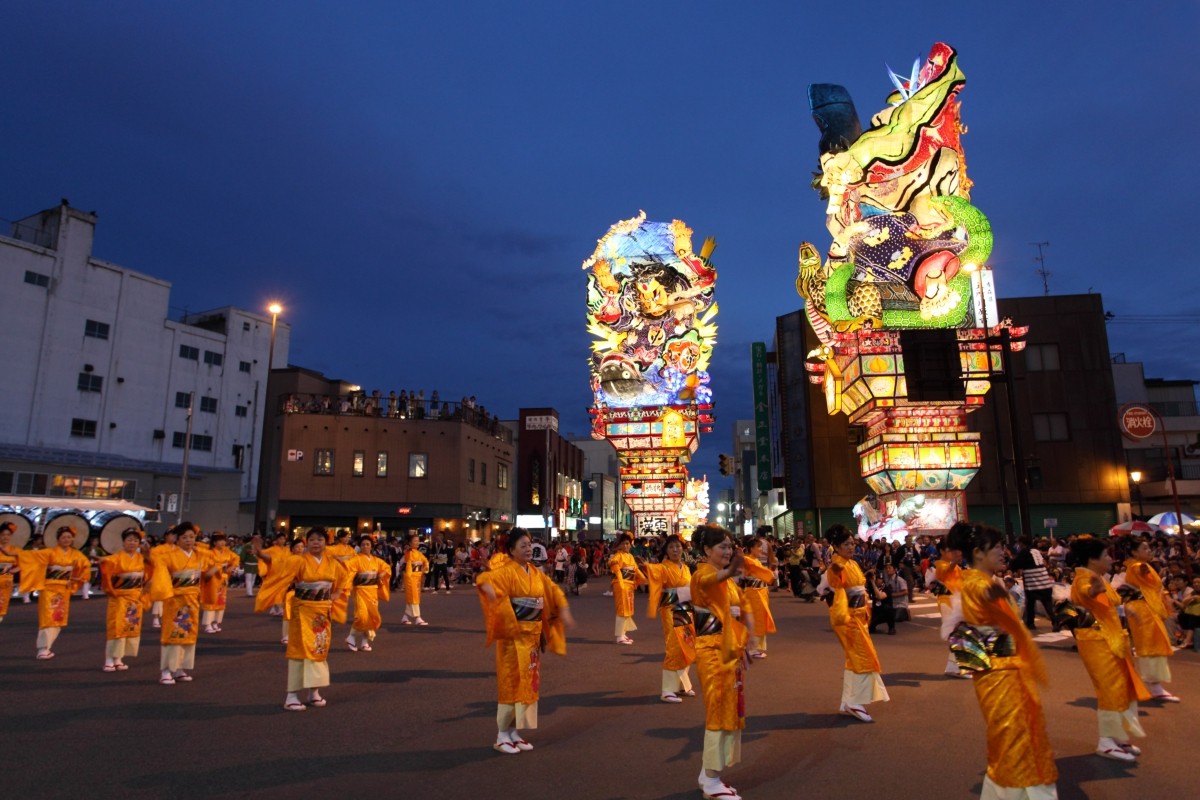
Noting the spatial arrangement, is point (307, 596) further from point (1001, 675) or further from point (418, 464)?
point (418, 464)

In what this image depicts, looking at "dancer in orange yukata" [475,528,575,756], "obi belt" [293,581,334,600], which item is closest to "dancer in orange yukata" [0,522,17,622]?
"obi belt" [293,581,334,600]

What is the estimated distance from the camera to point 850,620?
7.38 metres

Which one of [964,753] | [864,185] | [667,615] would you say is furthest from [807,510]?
[964,753]

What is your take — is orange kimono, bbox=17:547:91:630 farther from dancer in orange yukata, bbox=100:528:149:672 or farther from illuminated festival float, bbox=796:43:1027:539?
illuminated festival float, bbox=796:43:1027:539

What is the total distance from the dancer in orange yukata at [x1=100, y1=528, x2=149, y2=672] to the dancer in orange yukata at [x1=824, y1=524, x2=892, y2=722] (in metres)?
8.60

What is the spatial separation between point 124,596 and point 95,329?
32.1 meters

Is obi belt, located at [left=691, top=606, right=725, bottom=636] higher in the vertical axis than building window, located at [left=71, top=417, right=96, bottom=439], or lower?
lower

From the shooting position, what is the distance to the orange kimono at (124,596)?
9.75 m

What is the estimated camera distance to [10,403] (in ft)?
108

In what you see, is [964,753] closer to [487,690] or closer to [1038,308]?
[487,690]

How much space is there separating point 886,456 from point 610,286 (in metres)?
16.6

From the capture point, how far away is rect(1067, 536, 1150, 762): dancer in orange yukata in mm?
5859

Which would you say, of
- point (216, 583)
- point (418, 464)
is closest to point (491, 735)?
point (216, 583)

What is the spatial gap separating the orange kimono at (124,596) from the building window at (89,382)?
30.9m
